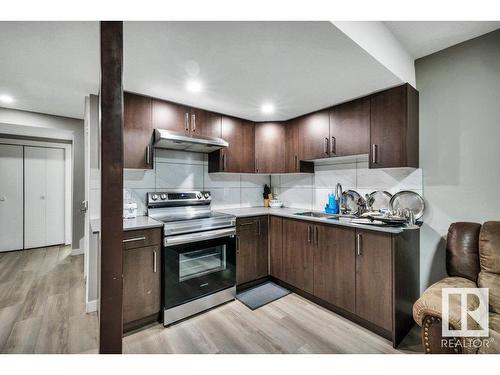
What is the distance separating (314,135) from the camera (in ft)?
8.78

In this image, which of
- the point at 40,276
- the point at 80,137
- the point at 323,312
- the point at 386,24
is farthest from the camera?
the point at 80,137

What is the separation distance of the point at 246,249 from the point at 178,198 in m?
0.97

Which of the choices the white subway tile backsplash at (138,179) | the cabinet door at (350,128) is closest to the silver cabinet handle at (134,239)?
the white subway tile backsplash at (138,179)

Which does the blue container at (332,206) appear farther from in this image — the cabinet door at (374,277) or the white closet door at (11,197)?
the white closet door at (11,197)

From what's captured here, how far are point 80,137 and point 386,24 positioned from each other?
13.7 feet

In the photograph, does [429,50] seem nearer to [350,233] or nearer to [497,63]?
[497,63]

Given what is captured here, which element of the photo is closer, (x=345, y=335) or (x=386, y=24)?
(x=386, y=24)

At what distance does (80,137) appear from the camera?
3625mm

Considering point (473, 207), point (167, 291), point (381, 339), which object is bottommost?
point (381, 339)

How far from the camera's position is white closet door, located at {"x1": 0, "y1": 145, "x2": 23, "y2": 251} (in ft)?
12.6

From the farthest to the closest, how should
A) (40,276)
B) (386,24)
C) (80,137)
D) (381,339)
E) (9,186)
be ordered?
(9,186), (80,137), (40,276), (381,339), (386,24)

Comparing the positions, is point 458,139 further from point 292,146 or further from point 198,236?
point 198,236

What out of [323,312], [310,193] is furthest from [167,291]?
[310,193]

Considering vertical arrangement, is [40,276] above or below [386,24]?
below
